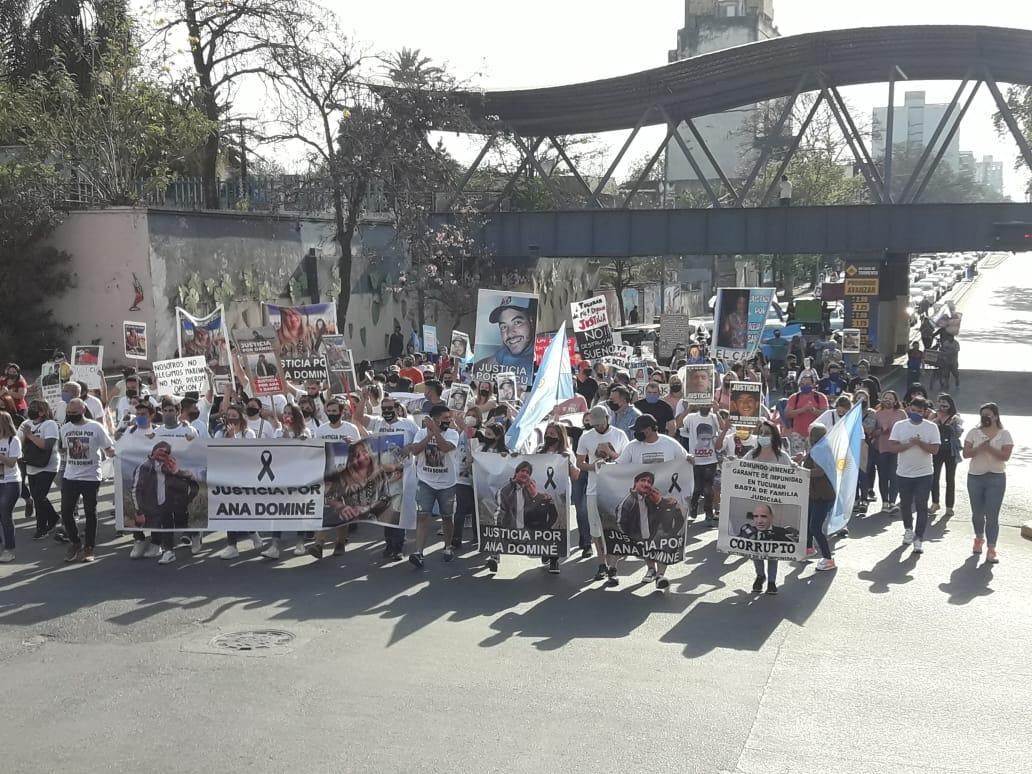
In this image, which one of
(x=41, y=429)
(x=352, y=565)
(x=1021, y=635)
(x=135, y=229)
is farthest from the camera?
(x=135, y=229)

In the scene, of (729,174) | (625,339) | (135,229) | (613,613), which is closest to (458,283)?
(625,339)

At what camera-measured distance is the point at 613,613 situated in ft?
33.3

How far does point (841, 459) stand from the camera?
12.1 meters

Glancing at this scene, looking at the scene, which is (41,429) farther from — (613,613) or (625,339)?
(625,339)

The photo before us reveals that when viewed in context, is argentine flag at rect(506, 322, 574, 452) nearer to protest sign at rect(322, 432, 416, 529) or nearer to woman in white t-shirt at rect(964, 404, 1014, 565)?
protest sign at rect(322, 432, 416, 529)

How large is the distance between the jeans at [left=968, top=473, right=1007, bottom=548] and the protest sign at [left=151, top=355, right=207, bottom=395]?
10.7 meters

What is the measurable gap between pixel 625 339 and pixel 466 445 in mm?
32993

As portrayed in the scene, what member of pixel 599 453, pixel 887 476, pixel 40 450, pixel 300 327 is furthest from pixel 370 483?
pixel 300 327

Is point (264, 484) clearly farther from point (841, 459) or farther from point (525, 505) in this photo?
point (841, 459)

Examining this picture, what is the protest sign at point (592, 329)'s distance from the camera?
66.4 feet

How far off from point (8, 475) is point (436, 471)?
4.48 metres

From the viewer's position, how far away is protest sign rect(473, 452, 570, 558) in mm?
11250

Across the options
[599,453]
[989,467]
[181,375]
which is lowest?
[989,467]

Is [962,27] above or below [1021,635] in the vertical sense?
above
